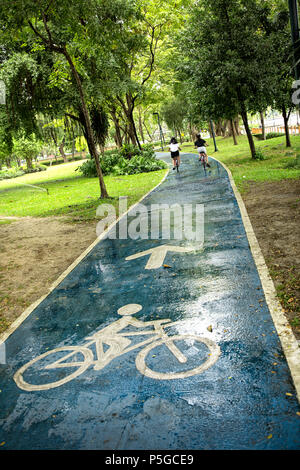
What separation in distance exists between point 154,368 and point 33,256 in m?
6.03

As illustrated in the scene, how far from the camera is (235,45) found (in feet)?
59.0

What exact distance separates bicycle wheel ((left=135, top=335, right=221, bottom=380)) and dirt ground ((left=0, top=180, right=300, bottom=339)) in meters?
0.85

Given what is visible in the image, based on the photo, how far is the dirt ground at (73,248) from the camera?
17.6 feet

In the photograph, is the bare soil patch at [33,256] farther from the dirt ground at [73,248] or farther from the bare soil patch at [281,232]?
the bare soil patch at [281,232]

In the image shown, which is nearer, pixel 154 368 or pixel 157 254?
pixel 154 368

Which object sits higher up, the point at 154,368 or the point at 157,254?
the point at 157,254

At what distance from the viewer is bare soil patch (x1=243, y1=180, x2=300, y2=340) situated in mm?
4594

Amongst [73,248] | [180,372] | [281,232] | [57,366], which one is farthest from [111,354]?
[73,248]

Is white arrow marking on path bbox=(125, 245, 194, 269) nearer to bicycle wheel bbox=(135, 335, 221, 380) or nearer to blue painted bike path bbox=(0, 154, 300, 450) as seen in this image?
blue painted bike path bbox=(0, 154, 300, 450)

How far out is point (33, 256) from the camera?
8867 mm

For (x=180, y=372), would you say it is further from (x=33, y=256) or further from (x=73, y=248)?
(x=33, y=256)

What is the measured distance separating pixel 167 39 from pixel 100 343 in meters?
29.5
